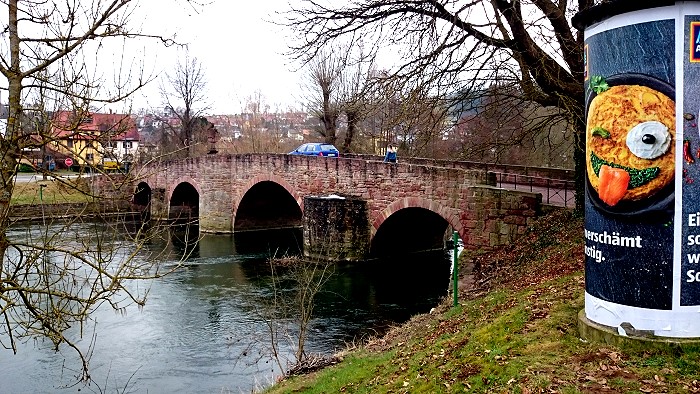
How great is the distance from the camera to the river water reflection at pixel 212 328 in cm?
1022

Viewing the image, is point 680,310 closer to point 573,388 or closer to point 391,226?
point 573,388

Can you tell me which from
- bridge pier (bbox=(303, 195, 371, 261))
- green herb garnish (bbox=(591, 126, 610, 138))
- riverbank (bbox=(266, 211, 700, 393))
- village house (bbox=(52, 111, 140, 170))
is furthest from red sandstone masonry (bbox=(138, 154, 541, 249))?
green herb garnish (bbox=(591, 126, 610, 138))

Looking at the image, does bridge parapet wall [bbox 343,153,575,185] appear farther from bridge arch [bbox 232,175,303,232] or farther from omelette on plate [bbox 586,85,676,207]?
omelette on plate [bbox 586,85,676,207]

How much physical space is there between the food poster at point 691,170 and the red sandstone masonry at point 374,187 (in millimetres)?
4712

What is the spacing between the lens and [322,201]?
787 inches

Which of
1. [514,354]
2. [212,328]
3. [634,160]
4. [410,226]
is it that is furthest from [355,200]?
[634,160]

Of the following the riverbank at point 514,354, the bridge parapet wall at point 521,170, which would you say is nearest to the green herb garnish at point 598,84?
the riverbank at point 514,354

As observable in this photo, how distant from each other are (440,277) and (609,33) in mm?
13579

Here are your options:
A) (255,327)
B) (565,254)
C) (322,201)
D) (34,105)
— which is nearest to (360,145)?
(322,201)

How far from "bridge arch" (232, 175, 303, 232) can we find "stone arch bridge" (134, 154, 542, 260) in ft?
0.14

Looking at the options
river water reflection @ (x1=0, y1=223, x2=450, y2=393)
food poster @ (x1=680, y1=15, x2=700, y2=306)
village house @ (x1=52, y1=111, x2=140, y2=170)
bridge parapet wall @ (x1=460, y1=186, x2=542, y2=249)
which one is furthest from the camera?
bridge parapet wall @ (x1=460, y1=186, x2=542, y2=249)

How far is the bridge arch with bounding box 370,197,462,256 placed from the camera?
1725 cm

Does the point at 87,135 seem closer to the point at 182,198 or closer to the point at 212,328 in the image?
the point at 212,328

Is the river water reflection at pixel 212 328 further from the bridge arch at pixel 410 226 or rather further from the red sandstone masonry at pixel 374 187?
the red sandstone masonry at pixel 374 187
